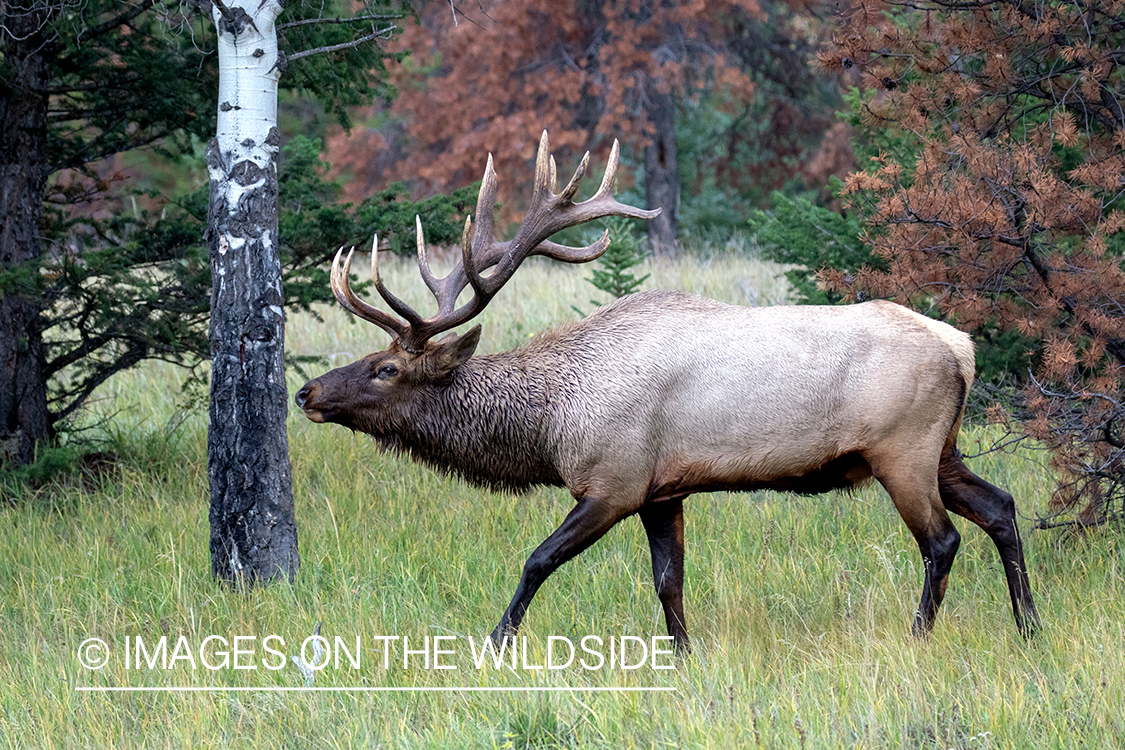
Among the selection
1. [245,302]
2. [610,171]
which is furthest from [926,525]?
[245,302]

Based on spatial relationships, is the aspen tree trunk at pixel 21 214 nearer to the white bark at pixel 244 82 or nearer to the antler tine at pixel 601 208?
the white bark at pixel 244 82

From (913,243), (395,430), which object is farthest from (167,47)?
(913,243)

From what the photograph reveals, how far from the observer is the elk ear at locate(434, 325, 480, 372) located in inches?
181

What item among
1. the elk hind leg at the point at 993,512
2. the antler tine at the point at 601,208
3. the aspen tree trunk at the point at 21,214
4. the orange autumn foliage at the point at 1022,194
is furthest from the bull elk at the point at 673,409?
the aspen tree trunk at the point at 21,214

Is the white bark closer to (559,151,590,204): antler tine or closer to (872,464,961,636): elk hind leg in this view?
(559,151,590,204): antler tine

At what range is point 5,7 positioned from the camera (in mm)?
5883

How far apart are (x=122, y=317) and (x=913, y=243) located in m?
4.20

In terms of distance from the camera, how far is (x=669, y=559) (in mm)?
4551

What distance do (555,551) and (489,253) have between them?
4.54 feet

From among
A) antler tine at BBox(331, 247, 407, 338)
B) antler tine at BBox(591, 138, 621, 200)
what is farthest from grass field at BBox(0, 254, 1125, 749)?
antler tine at BBox(591, 138, 621, 200)

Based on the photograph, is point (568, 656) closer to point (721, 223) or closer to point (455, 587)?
point (455, 587)

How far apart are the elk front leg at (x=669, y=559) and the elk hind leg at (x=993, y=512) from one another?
115cm

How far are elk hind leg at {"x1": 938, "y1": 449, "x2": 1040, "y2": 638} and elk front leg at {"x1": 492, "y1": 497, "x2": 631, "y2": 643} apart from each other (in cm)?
151

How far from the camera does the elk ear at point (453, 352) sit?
4594 mm
